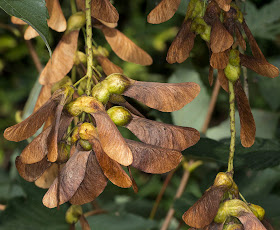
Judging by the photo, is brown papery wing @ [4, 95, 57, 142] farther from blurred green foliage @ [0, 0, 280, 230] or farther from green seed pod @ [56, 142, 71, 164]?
blurred green foliage @ [0, 0, 280, 230]

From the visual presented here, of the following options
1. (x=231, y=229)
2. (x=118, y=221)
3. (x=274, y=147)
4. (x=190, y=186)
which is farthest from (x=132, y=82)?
(x=190, y=186)

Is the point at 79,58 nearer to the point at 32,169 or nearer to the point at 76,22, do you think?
the point at 76,22

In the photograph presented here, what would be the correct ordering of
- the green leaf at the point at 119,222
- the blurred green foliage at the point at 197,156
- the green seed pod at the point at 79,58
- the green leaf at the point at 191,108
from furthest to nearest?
the green leaf at the point at 191,108
the green leaf at the point at 119,222
the blurred green foliage at the point at 197,156
the green seed pod at the point at 79,58

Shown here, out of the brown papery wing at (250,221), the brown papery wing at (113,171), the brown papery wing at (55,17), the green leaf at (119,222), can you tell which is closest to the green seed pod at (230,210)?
the brown papery wing at (250,221)

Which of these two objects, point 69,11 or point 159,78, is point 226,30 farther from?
point 159,78

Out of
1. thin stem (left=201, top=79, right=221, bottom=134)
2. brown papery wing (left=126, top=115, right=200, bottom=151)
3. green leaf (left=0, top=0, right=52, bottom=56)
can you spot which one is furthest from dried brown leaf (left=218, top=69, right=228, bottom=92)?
thin stem (left=201, top=79, right=221, bottom=134)

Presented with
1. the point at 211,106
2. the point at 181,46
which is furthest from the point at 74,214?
the point at 211,106

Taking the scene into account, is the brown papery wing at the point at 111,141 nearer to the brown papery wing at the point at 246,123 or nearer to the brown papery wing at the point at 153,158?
the brown papery wing at the point at 153,158
